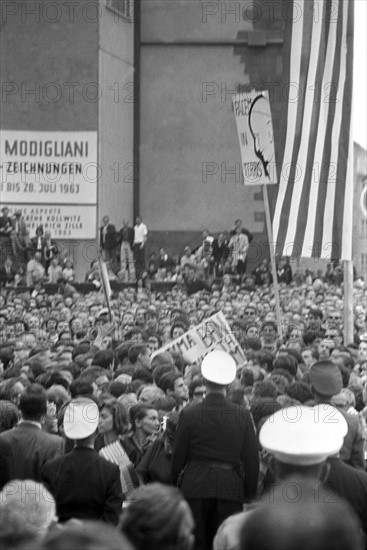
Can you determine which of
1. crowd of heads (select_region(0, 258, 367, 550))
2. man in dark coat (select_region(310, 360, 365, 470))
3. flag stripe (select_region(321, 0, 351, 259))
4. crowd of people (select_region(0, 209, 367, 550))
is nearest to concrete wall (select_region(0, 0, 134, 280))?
crowd of heads (select_region(0, 258, 367, 550))

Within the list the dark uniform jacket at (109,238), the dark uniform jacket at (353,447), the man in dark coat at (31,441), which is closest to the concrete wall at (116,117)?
the dark uniform jacket at (109,238)

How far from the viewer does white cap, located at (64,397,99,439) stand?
22.7ft

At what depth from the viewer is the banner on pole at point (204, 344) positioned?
14.1 metres

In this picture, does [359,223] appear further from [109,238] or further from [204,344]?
[204,344]

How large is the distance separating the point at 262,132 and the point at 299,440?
14.0 m

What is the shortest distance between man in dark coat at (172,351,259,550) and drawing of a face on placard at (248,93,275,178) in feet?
36.1

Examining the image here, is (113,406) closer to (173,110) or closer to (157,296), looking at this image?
(157,296)

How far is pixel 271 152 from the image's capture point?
1833cm

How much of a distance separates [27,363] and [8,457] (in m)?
4.99

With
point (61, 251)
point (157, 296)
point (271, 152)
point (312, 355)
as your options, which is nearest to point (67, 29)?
point (61, 251)

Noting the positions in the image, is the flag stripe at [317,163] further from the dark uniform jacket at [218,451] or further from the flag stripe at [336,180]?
the dark uniform jacket at [218,451]

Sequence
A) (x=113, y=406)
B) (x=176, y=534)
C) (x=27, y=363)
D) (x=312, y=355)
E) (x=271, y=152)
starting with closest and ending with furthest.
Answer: (x=176, y=534)
(x=113, y=406)
(x=27, y=363)
(x=312, y=355)
(x=271, y=152)

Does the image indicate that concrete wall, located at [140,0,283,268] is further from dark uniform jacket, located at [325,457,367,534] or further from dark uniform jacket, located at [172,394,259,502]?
dark uniform jacket, located at [325,457,367,534]

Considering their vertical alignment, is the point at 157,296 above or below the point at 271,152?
below
